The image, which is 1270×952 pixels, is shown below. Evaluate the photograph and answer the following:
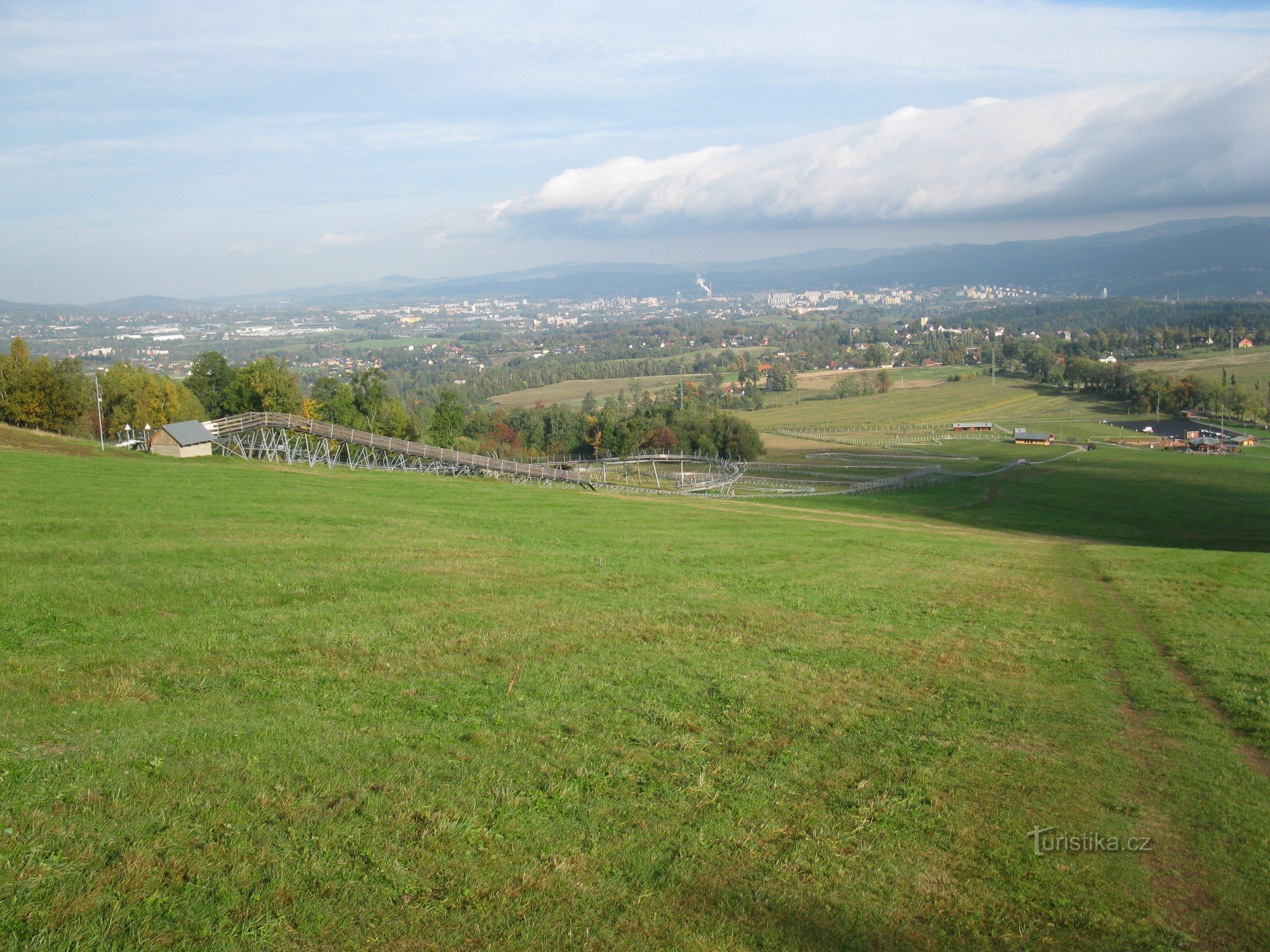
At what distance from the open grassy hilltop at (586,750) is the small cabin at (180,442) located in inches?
850

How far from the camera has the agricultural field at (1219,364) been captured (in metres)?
136

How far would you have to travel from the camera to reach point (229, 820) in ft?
24.3

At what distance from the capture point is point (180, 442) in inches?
1724

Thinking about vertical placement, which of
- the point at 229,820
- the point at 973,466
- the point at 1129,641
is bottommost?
the point at 973,466

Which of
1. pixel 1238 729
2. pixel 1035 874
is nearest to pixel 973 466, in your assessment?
pixel 1238 729

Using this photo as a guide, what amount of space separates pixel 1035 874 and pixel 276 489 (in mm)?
27995

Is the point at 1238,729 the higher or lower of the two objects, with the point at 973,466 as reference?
higher

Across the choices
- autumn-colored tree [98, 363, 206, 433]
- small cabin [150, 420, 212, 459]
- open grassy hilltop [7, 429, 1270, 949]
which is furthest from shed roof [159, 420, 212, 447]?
autumn-colored tree [98, 363, 206, 433]

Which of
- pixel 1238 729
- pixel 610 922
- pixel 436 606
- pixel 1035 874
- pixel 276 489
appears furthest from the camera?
pixel 276 489

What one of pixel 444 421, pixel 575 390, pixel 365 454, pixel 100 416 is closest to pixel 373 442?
pixel 365 454

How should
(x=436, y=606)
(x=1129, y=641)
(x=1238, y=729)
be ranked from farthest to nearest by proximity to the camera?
(x=1129, y=641), (x=436, y=606), (x=1238, y=729)

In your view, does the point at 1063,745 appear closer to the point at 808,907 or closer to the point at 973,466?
the point at 808,907

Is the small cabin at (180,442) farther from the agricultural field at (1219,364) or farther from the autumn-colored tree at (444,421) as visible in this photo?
the agricultural field at (1219,364)

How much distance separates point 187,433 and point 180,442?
1247 millimetres
